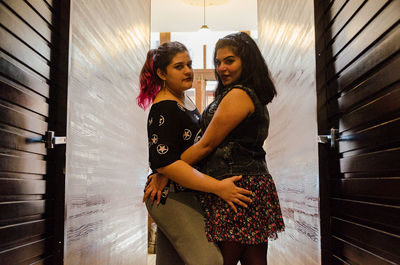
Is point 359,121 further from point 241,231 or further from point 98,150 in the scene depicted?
point 98,150

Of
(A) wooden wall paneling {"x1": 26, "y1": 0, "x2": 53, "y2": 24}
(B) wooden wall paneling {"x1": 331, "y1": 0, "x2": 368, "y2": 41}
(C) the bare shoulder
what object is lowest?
(C) the bare shoulder

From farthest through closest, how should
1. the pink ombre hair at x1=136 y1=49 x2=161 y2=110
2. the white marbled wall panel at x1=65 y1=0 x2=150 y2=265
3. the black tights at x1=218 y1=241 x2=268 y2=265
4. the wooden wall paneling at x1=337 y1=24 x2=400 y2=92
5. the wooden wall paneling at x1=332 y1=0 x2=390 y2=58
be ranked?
the white marbled wall panel at x1=65 y1=0 x2=150 y2=265, the pink ombre hair at x1=136 y1=49 x2=161 y2=110, the black tights at x1=218 y1=241 x2=268 y2=265, the wooden wall paneling at x1=332 y1=0 x2=390 y2=58, the wooden wall paneling at x1=337 y1=24 x2=400 y2=92

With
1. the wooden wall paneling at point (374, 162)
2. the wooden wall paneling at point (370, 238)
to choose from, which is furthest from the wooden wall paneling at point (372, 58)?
the wooden wall paneling at point (370, 238)

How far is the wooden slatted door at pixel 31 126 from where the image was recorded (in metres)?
1.24

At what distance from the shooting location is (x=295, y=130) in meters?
2.11

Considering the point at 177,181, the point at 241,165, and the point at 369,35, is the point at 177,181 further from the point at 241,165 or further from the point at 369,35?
the point at 369,35

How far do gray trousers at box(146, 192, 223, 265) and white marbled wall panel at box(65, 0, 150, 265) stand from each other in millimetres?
483

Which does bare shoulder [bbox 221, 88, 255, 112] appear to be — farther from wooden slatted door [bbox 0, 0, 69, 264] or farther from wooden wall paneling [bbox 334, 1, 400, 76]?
wooden slatted door [bbox 0, 0, 69, 264]

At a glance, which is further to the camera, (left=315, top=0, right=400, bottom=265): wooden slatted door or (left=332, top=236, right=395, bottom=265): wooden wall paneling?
(left=332, top=236, right=395, bottom=265): wooden wall paneling

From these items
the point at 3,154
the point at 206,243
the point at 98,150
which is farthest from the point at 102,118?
the point at 206,243

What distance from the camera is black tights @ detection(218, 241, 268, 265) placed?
1.27 meters

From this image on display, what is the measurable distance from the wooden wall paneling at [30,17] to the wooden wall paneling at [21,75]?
0.16 m

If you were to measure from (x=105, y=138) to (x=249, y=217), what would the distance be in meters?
1.20

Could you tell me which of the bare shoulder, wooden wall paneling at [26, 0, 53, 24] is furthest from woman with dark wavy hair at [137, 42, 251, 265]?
wooden wall paneling at [26, 0, 53, 24]
